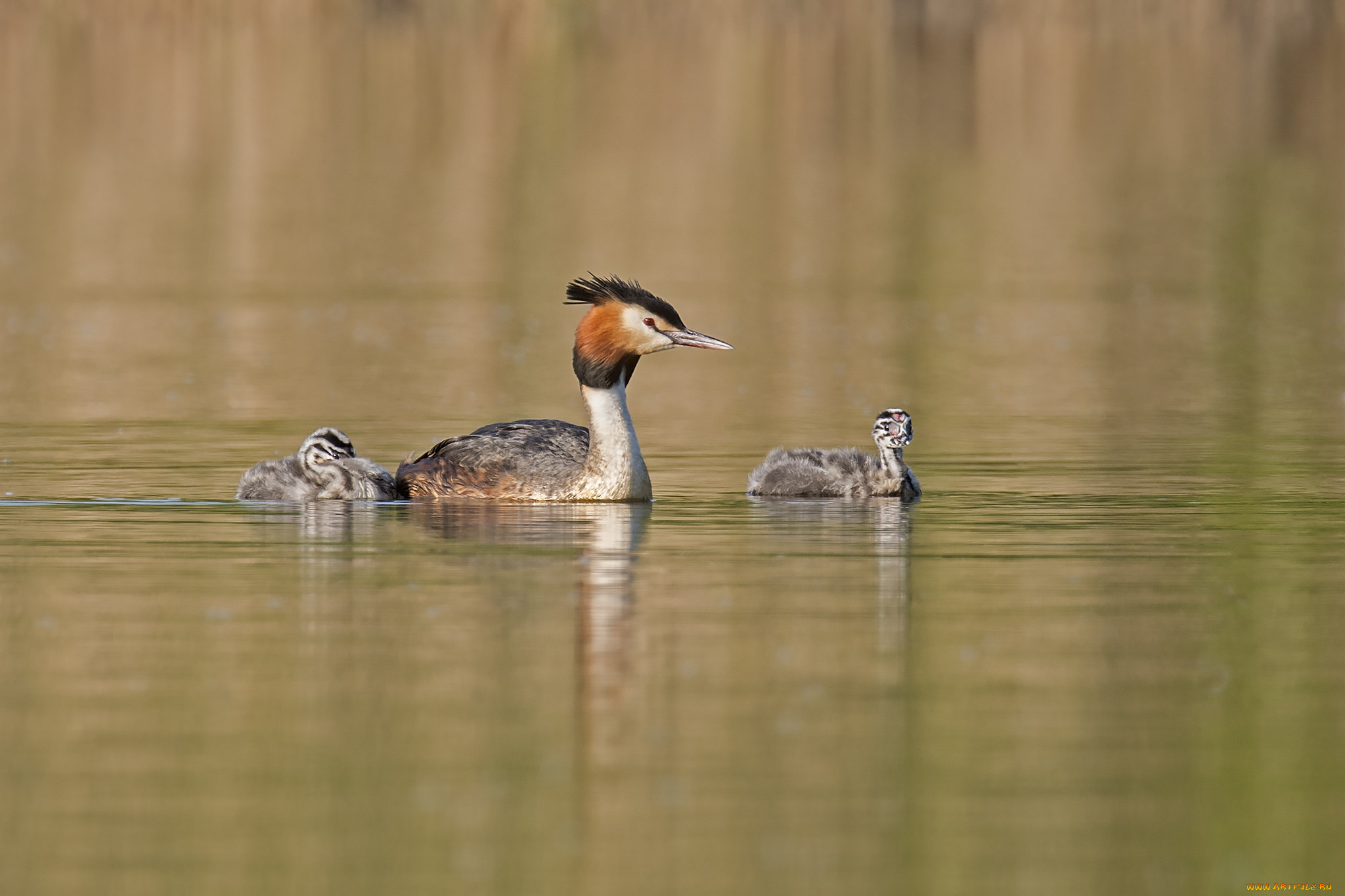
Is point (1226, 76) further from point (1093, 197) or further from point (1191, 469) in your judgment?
point (1191, 469)

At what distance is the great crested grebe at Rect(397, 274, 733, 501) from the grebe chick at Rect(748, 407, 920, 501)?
0.72 meters

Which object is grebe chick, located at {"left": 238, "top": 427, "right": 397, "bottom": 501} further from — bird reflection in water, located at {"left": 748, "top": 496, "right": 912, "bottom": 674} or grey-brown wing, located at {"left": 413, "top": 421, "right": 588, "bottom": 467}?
bird reflection in water, located at {"left": 748, "top": 496, "right": 912, "bottom": 674}

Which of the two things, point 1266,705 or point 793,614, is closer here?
point 1266,705

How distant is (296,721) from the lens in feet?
28.6

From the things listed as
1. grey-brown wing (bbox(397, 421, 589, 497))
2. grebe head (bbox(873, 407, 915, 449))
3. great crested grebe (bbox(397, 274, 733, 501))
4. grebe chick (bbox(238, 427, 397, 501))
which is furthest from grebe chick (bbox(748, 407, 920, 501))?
grebe chick (bbox(238, 427, 397, 501))

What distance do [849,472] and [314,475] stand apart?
9.99 ft

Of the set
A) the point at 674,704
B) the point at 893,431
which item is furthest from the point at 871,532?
the point at 674,704

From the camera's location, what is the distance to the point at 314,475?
14.7 metres

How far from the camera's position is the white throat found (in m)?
14.5

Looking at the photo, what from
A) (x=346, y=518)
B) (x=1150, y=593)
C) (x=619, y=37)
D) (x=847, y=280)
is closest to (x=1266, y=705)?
(x=1150, y=593)

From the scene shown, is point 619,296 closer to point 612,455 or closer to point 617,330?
point 617,330

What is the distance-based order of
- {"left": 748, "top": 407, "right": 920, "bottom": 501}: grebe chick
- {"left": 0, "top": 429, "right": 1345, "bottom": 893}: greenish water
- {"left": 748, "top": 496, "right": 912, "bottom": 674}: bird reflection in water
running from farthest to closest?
{"left": 748, "top": 407, "right": 920, "bottom": 501}: grebe chick < {"left": 748, "top": 496, "right": 912, "bottom": 674}: bird reflection in water < {"left": 0, "top": 429, "right": 1345, "bottom": 893}: greenish water

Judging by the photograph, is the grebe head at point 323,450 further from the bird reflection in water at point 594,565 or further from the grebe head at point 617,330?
the grebe head at point 617,330

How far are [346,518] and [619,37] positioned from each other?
6389 centimetres
